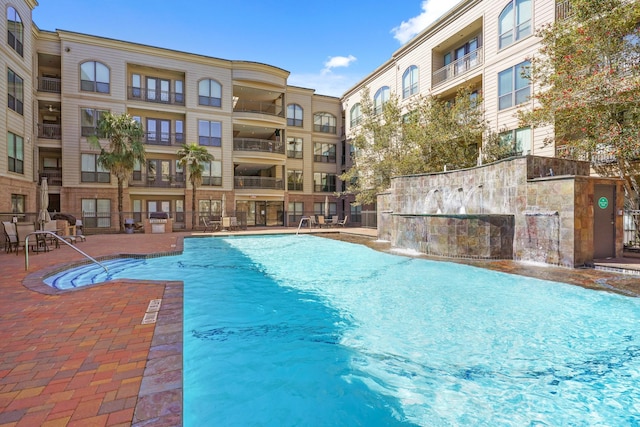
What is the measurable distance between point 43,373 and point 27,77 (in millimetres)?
20314

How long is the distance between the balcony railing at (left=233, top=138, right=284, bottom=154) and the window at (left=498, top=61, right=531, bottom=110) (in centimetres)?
1636

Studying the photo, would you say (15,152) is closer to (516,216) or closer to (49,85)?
(49,85)

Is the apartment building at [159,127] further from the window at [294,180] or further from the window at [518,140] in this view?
the window at [518,140]

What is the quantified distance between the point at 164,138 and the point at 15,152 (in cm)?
989

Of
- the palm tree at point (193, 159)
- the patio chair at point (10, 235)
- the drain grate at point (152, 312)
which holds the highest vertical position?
the palm tree at point (193, 159)

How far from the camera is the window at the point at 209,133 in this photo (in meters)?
25.3

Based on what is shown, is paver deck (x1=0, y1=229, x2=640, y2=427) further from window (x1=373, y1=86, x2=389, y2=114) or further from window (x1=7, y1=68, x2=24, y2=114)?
window (x1=373, y1=86, x2=389, y2=114)

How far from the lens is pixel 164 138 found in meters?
24.7

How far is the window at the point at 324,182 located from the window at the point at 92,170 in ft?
54.0

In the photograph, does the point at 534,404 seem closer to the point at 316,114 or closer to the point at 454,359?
the point at 454,359

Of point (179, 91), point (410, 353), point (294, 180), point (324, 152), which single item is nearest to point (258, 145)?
point (294, 180)

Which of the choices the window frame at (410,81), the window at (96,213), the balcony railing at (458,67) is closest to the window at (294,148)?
the window frame at (410,81)

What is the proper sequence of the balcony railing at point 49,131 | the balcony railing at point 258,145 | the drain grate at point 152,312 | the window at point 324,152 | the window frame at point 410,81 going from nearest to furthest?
the drain grate at point 152,312, the balcony railing at point 49,131, the window frame at point 410,81, the balcony railing at point 258,145, the window at point 324,152

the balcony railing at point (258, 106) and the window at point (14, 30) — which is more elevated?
the balcony railing at point (258, 106)
